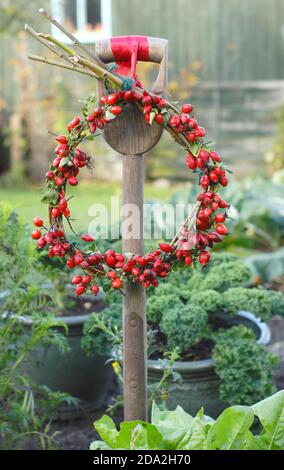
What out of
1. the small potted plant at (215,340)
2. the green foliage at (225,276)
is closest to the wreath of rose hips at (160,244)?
the small potted plant at (215,340)

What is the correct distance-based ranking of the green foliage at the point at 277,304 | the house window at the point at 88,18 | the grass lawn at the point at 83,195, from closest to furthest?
the green foliage at the point at 277,304, the grass lawn at the point at 83,195, the house window at the point at 88,18

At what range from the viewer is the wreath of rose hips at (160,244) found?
1.96 meters

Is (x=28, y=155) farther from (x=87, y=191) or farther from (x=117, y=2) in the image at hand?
(x=117, y=2)

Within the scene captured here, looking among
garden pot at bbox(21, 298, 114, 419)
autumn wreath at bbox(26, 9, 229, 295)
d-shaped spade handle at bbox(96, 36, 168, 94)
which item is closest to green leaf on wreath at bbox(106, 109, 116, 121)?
autumn wreath at bbox(26, 9, 229, 295)

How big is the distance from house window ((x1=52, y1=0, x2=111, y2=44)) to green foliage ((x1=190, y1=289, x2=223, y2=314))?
8.04 m

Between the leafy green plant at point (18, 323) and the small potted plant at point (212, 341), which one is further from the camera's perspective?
the small potted plant at point (212, 341)

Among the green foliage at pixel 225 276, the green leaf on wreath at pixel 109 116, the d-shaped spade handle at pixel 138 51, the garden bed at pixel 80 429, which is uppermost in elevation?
the d-shaped spade handle at pixel 138 51

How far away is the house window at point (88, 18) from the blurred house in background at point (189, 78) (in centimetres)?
3

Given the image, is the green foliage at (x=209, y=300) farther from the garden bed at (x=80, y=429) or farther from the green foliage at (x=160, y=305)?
the garden bed at (x=80, y=429)

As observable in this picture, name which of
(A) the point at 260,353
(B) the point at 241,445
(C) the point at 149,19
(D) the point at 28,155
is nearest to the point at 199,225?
(B) the point at 241,445

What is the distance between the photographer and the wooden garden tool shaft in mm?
2082

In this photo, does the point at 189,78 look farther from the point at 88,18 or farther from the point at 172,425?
the point at 172,425

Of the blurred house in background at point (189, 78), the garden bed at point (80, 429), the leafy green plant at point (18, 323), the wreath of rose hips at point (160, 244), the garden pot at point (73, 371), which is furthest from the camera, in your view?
the blurred house in background at point (189, 78)
